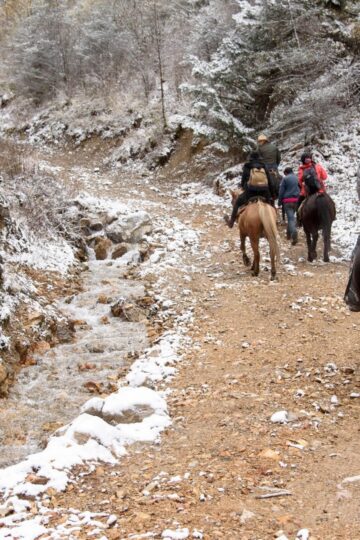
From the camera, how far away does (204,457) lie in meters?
4.77

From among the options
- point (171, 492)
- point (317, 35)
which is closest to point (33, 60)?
point (317, 35)

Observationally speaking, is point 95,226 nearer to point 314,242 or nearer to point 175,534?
point 314,242

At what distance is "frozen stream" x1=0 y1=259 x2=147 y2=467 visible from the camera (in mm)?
5918

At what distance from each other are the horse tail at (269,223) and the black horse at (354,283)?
3964 mm

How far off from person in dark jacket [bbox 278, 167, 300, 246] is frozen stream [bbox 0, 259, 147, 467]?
4212 millimetres

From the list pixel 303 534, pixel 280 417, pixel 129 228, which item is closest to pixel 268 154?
pixel 129 228

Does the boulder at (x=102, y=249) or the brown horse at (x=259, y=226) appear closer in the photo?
the brown horse at (x=259, y=226)

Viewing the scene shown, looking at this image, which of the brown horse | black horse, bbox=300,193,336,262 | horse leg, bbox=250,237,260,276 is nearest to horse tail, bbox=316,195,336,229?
black horse, bbox=300,193,336,262

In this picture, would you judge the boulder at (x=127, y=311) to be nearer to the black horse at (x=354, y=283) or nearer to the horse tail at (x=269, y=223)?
the horse tail at (x=269, y=223)

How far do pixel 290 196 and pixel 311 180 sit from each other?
67.8 inches

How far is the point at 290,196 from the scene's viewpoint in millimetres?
12492

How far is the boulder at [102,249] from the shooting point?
1260 centimetres

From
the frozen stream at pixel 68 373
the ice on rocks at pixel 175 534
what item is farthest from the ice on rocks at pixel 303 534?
the frozen stream at pixel 68 373

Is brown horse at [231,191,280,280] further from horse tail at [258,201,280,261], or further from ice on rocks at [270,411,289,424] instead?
ice on rocks at [270,411,289,424]
